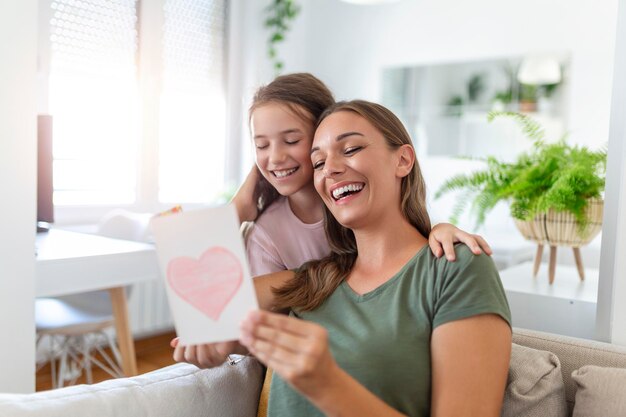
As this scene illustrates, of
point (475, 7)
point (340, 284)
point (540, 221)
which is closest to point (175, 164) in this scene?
point (475, 7)

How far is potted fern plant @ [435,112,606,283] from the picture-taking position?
1807 millimetres

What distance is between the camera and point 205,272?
0.87 meters

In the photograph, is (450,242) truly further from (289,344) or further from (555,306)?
(555,306)

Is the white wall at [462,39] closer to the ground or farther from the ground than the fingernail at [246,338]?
farther from the ground

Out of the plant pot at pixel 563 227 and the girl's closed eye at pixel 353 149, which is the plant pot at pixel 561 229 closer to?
the plant pot at pixel 563 227

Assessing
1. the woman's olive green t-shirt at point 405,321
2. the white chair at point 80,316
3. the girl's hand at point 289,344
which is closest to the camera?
the girl's hand at point 289,344

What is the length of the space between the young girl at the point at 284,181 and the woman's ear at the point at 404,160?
0.26m

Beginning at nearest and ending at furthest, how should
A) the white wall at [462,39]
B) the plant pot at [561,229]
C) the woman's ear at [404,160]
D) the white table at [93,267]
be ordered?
the woman's ear at [404,160], the plant pot at [561,229], the white table at [93,267], the white wall at [462,39]

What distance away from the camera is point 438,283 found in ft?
3.80

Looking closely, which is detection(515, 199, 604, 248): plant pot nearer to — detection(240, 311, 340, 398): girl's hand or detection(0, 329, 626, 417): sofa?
detection(0, 329, 626, 417): sofa

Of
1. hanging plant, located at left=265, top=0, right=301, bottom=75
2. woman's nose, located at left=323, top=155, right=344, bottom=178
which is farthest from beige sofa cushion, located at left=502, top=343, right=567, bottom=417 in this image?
hanging plant, located at left=265, top=0, right=301, bottom=75

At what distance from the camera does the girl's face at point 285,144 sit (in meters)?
1.46

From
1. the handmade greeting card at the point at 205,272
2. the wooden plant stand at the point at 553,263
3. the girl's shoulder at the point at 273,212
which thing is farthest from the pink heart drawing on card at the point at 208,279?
the wooden plant stand at the point at 553,263

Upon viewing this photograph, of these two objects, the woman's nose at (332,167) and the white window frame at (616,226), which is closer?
the woman's nose at (332,167)
